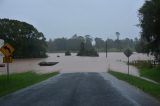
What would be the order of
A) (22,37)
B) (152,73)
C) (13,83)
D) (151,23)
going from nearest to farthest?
(13,83) < (151,23) < (152,73) < (22,37)

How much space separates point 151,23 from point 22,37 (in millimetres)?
89508

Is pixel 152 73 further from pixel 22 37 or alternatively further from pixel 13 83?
pixel 22 37

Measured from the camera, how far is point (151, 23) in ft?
168

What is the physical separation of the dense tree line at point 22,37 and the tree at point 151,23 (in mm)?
78409

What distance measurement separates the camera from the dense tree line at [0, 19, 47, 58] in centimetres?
13200

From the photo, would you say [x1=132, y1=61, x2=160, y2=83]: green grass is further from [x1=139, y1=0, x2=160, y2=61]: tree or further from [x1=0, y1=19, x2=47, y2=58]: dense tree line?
[x1=0, y1=19, x2=47, y2=58]: dense tree line

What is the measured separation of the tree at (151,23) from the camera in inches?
1987

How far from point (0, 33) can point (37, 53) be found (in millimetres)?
23834

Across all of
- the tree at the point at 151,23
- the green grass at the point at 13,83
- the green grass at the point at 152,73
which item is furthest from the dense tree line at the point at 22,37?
the green grass at the point at 13,83

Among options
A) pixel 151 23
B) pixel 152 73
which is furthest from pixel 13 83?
pixel 152 73

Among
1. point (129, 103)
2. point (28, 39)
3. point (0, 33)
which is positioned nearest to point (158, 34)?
point (129, 103)

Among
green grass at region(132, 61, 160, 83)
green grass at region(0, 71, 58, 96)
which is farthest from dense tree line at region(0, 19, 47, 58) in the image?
green grass at region(0, 71, 58, 96)

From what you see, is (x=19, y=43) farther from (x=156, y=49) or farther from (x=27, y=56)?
(x=156, y=49)

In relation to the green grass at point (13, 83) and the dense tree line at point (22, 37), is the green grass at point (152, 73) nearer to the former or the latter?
the green grass at point (13, 83)
